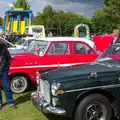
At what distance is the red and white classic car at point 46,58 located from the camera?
8.98 metres

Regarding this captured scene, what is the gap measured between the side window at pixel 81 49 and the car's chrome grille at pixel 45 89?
Answer: 355 centimetres

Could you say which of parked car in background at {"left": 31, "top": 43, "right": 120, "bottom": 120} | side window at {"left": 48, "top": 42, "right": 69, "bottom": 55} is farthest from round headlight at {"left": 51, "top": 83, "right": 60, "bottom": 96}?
side window at {"left": 48, "top": 42, "right": 69, "bottom": 55}

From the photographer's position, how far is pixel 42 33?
2417 centimetres

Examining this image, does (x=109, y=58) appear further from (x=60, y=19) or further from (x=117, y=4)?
(x=60, y=19)

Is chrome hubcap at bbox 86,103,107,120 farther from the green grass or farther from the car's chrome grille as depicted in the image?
the green grass

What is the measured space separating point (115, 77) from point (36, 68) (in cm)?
396

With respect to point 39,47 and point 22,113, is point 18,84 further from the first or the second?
point 22,113

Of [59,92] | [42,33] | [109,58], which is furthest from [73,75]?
[42,33]

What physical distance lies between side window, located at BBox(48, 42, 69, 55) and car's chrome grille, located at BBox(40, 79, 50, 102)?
3.21 metres

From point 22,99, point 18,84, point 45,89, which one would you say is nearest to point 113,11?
point 18,84

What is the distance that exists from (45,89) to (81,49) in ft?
13.4

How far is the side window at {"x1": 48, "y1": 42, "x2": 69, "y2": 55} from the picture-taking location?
30.7 feet

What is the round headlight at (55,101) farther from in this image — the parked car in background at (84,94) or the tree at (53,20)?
the tree at (53,20)

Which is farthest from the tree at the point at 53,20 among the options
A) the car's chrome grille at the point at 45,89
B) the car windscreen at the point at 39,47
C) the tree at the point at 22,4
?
the car's chrome grille at the point at 45,89
